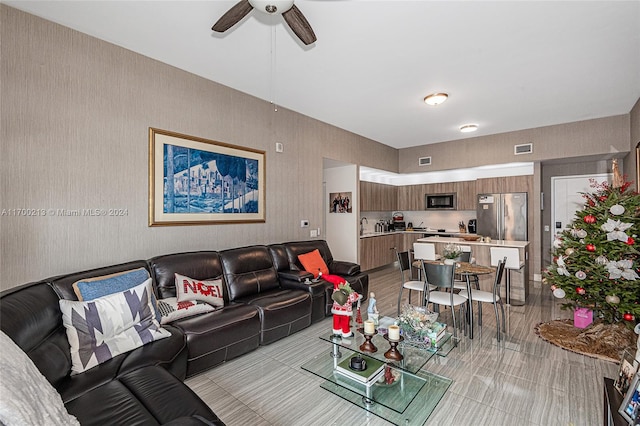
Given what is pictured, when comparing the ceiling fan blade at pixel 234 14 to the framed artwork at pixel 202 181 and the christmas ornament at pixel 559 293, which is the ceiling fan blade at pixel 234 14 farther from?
the christmas ornament at pixel 559 293

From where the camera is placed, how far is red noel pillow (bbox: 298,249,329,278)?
13.5 feet

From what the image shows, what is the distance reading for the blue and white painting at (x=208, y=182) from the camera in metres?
3.29

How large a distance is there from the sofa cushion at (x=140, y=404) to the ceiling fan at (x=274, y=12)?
236cm

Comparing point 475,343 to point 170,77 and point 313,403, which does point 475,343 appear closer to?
point 313,403

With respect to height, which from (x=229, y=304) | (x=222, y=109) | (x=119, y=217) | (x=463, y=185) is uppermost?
(x=222, y=109)

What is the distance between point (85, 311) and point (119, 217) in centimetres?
119

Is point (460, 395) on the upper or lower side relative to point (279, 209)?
lower

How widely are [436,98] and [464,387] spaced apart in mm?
3383

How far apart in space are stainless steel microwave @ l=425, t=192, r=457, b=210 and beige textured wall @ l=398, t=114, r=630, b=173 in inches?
32.5

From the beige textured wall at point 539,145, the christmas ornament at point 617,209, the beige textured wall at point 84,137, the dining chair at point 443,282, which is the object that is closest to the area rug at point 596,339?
the dining chair at point 443,282

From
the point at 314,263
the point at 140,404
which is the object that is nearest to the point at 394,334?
the point at 140,404

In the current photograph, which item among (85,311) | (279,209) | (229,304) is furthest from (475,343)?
(85,311)

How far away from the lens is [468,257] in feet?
14.3

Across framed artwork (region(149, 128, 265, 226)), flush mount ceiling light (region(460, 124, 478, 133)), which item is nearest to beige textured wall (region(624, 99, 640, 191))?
flush mount ceiling light (region(460, 124, 478, 133))
